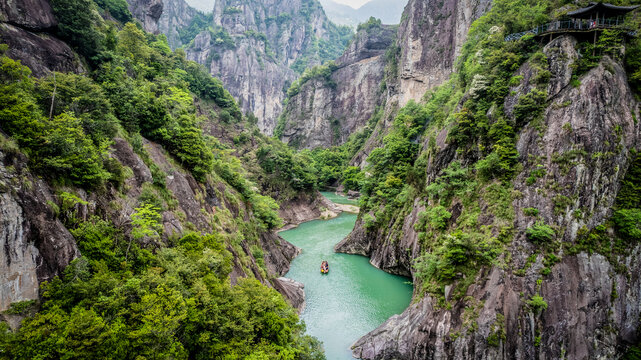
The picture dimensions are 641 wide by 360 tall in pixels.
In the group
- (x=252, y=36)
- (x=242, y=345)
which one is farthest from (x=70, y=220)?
(x=252, y=36)

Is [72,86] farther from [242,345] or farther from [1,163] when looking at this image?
[242,345]

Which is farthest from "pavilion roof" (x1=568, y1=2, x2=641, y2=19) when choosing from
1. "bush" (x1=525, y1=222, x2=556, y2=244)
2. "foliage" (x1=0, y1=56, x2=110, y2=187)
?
"foliage" (x1=0, y1=56, x2=110, y2=187)

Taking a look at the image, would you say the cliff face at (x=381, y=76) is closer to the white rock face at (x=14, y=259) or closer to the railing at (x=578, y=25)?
the railing at (x=578, y=25)

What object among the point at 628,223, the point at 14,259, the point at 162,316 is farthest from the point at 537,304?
the point at 14,259

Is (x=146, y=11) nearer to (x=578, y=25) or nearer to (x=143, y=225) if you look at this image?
(x=143, y=225)

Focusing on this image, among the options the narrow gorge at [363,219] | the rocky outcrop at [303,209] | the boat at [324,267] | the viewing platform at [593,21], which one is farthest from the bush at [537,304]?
the rocky outcrop at [303,209]

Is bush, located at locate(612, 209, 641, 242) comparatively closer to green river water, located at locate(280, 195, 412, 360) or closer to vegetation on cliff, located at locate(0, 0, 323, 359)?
green river water, located at locate(280, 195, 412, 360)

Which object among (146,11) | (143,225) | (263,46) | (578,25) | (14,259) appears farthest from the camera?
(263,46)
